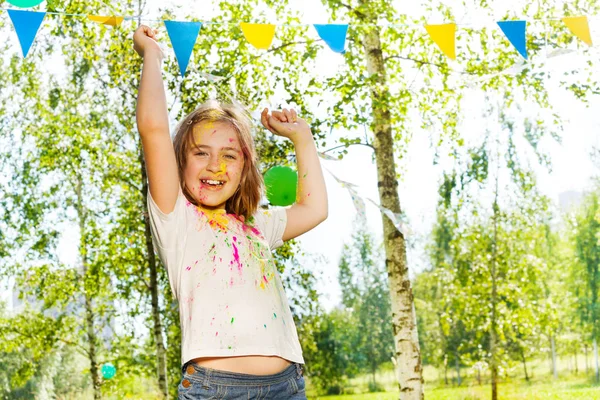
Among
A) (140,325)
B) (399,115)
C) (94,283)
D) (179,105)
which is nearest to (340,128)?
(399,115)

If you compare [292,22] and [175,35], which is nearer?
[175,35]

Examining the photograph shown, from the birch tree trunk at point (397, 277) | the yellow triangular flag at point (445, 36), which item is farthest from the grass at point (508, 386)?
the yellow triangular flag at point (445, 36)

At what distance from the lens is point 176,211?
152 cm

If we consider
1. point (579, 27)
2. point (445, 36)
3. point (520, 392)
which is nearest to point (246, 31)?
point (445, 36)

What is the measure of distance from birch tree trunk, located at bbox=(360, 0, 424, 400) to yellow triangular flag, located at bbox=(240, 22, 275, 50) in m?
1.74

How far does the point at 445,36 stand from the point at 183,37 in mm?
1540

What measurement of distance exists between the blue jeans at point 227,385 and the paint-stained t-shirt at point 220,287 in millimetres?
37

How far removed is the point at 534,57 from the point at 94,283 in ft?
17.8

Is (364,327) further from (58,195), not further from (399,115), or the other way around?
(399,115)

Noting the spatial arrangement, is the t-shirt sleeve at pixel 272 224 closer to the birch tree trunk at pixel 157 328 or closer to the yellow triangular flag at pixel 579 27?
the yellow triangular flag at pixel 579 27

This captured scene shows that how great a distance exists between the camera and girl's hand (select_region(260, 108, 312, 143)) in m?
1.77

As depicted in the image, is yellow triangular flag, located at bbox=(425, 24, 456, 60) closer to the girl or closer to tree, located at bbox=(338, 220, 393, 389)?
the girl

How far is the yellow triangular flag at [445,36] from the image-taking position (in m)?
3.85

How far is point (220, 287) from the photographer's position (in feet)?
4.87
